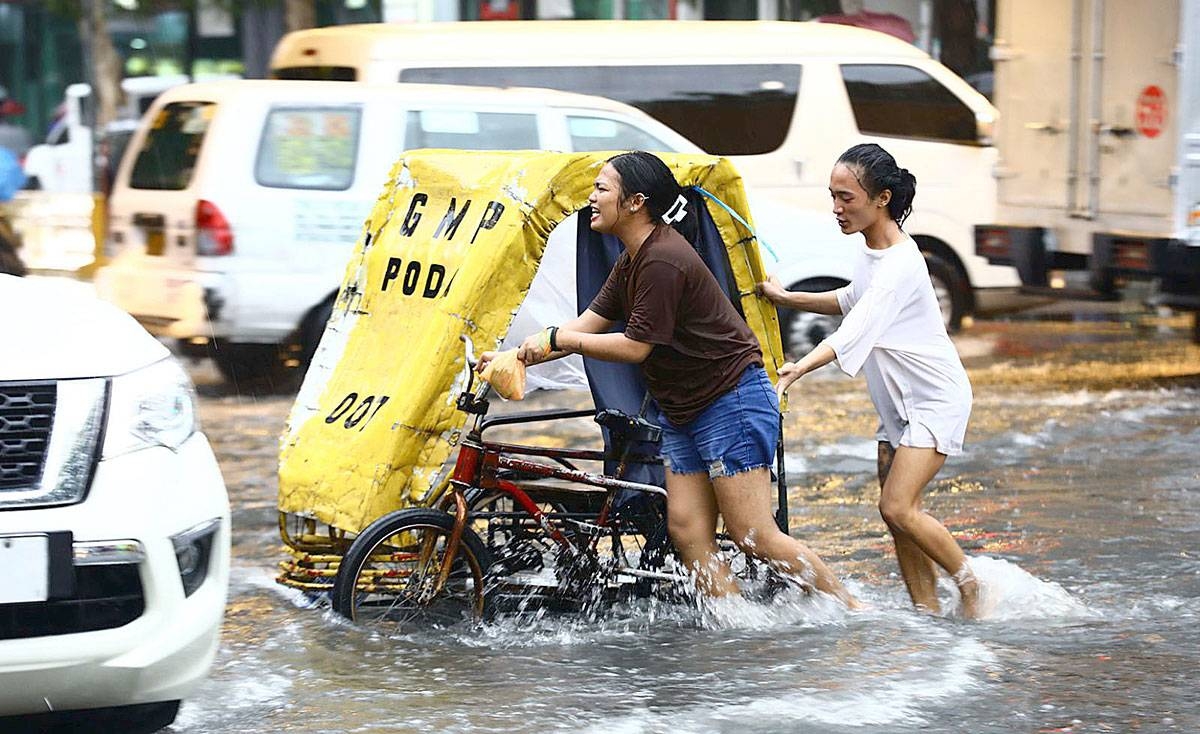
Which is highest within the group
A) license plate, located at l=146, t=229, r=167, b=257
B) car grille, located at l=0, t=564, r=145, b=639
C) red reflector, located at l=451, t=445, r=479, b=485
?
car grille, located at l=0, t=564, r=145, b=639

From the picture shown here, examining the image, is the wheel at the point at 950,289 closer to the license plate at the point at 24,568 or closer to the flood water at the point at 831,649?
the flood water at the point at 831,649

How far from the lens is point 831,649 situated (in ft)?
18.2

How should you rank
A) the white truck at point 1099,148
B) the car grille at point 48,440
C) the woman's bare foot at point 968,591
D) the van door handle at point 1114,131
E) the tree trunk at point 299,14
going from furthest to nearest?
1. the tree trunk at point 299,14
2. the van door handle at point 1114,131
3. the white truck at point 1099,148
4. the woman's bare foot at point 968,591
5. the car grille at point 48,440

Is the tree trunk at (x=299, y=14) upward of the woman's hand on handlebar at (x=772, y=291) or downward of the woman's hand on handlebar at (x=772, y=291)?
upward

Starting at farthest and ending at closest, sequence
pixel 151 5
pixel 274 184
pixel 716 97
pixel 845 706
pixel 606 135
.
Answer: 1. pixel 151 5
2. pixel 716 97
3. pixel 606 135
4. pixel 274 184
5. pixel 845 706

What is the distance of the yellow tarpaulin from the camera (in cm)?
566

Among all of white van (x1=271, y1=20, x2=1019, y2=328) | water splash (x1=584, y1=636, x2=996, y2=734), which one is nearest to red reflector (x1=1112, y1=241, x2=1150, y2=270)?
white van (x1=271, y1=20, x2=1019, y2=328)

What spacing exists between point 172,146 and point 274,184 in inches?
33.9

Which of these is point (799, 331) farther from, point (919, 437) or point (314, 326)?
point (919, 437)

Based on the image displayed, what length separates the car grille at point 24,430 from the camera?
13.3ft

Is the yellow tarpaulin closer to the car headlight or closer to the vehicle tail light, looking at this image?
the car headlight

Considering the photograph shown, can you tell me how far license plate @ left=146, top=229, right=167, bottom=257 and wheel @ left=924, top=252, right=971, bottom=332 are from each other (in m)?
5.63

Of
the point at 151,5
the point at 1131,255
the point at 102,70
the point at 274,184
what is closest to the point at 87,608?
the point at 274,184

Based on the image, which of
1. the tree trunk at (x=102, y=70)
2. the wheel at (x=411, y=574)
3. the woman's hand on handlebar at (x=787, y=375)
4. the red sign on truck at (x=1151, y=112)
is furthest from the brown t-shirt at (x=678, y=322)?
the tree trunk at (x=102, y=70)
